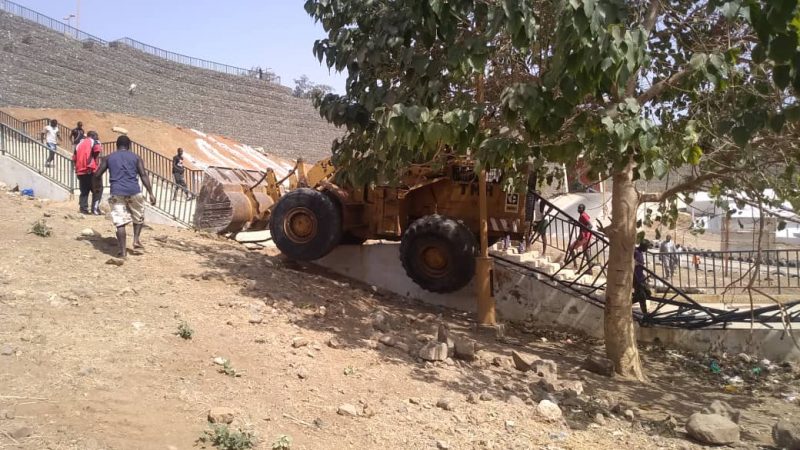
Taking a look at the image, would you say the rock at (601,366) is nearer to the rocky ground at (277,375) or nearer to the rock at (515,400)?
the rocky ground at (277,375)

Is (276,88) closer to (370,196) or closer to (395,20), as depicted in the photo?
(370,196)

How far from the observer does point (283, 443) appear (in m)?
4.64

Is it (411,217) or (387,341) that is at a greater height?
(411,217)

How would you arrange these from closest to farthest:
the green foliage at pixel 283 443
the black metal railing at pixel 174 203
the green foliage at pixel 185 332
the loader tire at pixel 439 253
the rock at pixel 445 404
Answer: the green foliage at pixel 283 443
the rock at pixel 445 404
the green foliage at pixel 185 332
the loader tire at pixel 439 253
the black metal railing at pixel 174 203

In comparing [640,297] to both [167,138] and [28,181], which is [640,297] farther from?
[167,138]

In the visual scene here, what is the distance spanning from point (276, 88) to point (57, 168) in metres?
43.2

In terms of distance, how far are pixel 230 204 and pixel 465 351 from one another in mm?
6382

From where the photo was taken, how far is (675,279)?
44.3 feet

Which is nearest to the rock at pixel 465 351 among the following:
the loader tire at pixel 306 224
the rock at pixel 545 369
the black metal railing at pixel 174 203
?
the rock at pixel 545 369

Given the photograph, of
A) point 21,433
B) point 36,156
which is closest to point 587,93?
point 21,433

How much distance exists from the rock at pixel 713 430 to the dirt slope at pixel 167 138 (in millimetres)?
29992

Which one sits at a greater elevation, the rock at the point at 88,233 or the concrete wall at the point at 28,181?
the concrete wall at the point at 28,181

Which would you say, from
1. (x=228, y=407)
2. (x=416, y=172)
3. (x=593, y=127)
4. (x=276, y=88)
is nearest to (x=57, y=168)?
(x=416, y=172)

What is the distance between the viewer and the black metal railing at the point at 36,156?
13.6 meters
